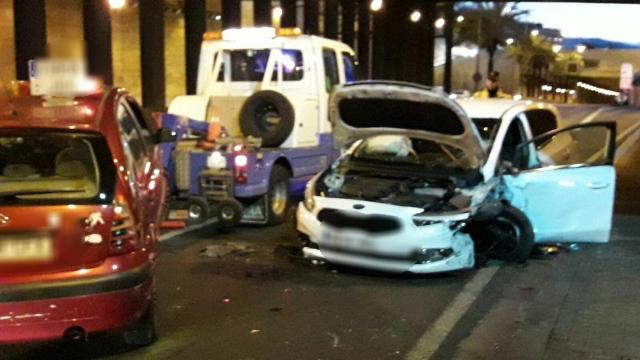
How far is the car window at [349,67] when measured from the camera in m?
12.5

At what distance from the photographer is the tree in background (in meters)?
66.3

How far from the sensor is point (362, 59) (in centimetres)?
3070

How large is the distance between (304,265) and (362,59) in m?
22.7

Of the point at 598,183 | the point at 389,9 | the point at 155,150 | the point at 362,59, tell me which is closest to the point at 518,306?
the point at 598,183

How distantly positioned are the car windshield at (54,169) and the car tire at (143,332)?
90 centimetres

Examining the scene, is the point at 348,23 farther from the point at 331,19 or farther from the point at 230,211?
the point at 230,211

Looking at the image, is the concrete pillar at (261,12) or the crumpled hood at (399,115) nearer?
the crumpled hood at (399,115)

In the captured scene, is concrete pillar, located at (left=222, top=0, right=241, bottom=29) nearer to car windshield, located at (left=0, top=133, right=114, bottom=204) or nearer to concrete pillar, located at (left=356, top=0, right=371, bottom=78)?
concrete pillar, located at (left=356, top=0, right=371, bottom=78)

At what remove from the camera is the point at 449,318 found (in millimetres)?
6828

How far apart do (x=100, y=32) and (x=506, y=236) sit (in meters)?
9.38

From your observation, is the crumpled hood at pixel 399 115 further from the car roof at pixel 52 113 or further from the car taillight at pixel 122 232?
the car taillight at pixel 122 232

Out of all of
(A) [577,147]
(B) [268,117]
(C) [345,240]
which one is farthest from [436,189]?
(B) [268,117]

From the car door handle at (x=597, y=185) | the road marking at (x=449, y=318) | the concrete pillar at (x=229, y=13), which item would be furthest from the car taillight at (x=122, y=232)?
the concrete pillar at (x=229, y=13)

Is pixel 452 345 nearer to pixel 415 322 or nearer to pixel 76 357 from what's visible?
pixel 415 322
